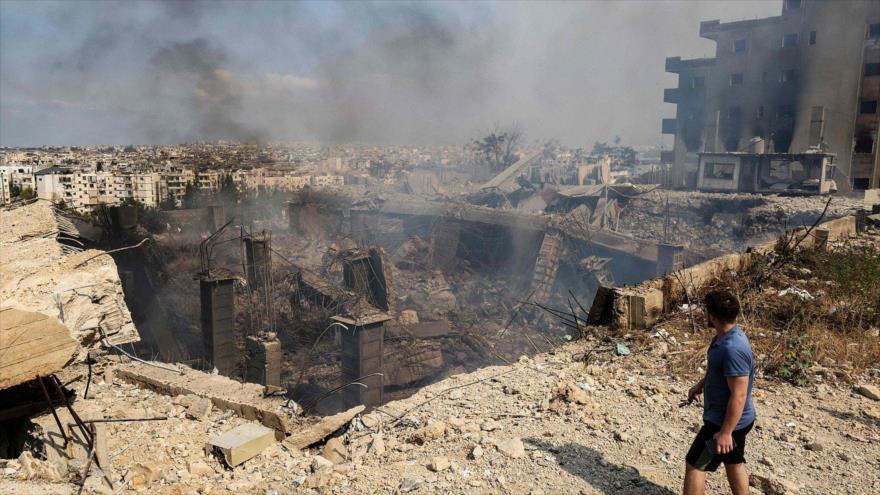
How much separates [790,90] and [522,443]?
3346 centimetres

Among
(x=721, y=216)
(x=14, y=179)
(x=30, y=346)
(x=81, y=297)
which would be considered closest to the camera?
(x=30, y=346)

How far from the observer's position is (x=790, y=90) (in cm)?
2998

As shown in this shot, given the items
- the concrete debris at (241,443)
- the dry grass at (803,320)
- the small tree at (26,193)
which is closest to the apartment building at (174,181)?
the small tree at (26,193)

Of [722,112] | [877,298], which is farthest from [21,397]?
[722,112]

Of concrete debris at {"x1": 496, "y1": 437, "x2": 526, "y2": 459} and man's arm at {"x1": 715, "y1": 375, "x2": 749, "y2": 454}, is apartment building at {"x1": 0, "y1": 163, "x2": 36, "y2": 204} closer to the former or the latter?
concrete debris at {"x1": 496, "y1": 437, "x2": 526, "y2": 459}

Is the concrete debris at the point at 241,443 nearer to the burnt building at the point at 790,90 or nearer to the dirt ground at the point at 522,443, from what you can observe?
the dirt ground at the point at 522,443

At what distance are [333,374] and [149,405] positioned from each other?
22.7ft

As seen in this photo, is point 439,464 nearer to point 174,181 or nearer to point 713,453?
point 713,453

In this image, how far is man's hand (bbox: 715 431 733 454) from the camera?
90.6 inches

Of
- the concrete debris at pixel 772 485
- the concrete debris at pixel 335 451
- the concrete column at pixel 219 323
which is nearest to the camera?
the concrete debris at pixel 772 485

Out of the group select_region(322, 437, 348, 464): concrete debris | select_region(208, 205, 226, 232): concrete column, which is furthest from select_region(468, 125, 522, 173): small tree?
select_region(322, 437, 348, 464): concrete debris

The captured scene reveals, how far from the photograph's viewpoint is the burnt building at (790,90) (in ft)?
88.9

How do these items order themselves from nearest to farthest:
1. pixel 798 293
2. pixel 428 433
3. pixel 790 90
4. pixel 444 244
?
pixel 428 433 → pixel 798 293 → pixel 444 244 → pixel 790 90

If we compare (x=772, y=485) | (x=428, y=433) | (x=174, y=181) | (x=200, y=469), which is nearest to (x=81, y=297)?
(x=200, y=469)
